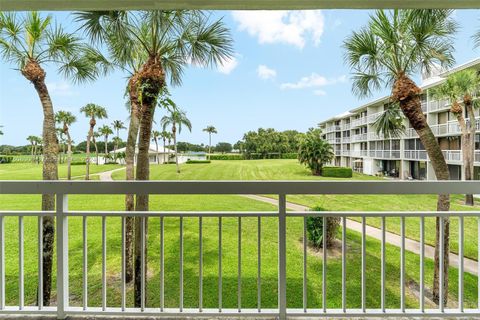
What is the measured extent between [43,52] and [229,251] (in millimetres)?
3558

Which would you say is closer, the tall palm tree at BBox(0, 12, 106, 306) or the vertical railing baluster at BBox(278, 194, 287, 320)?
the vertical railing baluster at BBox(278, 194, 287, 320)

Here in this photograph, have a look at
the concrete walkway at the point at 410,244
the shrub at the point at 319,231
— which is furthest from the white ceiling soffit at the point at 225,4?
the shrub at the point at 319,231

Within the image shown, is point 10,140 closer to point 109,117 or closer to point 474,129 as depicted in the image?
point 109,117

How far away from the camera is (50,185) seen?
5.74 feet

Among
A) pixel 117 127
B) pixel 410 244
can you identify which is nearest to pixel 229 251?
pixel 117 127

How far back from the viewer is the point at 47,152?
301cm

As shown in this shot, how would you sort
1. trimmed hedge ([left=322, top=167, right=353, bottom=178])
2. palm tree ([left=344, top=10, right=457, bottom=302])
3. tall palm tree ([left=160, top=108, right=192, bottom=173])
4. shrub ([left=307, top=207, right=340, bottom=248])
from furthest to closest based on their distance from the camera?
1. shrub ([left=307, top=207, right=340, bottom=248])
2. palm tree ([left=344, top=10, right=457, bottom=302])
3. tall palm tree ([left=160, top=108, right=192, bottom=173])
4. trimmed hedge ([left=322, top=167, right=353, bottom=178])

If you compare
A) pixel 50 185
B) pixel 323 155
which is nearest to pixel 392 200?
pixel 323 155

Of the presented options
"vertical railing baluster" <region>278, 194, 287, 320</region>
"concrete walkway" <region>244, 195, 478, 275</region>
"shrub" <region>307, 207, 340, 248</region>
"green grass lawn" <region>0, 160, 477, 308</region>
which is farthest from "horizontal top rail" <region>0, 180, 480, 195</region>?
"shrub" <region>307, 207, 340, 248</region>

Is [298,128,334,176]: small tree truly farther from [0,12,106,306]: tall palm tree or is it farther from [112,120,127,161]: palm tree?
[0,12,106,306]: tall palm tree

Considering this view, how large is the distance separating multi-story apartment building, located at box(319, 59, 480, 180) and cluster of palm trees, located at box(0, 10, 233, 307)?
1550mm

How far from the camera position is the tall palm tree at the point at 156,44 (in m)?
2.78

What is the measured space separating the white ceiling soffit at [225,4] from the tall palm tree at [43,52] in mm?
753

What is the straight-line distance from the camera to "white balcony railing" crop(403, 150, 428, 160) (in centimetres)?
296
